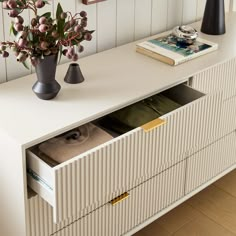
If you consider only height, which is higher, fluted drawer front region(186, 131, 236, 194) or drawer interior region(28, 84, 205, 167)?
drawer interior region(28, 84, 205, 167)

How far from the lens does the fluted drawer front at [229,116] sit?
2.14 meters

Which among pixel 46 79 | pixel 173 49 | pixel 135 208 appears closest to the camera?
pixel 46 79

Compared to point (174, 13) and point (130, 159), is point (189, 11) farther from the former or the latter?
point (130, 159)

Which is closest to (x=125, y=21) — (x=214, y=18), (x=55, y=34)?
(x=214, y=18)

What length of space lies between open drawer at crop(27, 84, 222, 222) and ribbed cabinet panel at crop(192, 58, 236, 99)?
0.26 ft

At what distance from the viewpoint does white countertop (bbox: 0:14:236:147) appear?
155 centimetres

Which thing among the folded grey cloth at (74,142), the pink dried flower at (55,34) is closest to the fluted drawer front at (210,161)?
the folded grey cloth at (74,142)

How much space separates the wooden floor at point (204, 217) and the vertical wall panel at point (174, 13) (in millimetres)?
714

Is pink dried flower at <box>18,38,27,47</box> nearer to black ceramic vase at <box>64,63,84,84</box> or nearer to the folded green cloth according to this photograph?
black ceramic vase at <box>64,63,84,84</box>

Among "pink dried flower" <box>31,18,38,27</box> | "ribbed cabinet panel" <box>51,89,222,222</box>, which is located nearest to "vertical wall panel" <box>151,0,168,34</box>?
"ribbed cabinet panel" <box>51,89,222,222</box>

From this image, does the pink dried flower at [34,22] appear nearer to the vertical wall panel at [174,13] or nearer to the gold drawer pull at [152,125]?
the gold drawer pull at [152,125]

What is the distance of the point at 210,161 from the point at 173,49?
0.48 metres

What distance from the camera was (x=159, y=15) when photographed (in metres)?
2.21

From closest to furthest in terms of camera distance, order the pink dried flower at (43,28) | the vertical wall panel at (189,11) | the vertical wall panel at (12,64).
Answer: the pink dried flower at (43,28)
the vertical wall panel at (12,64)
the vertical wall panel at (189,11)
